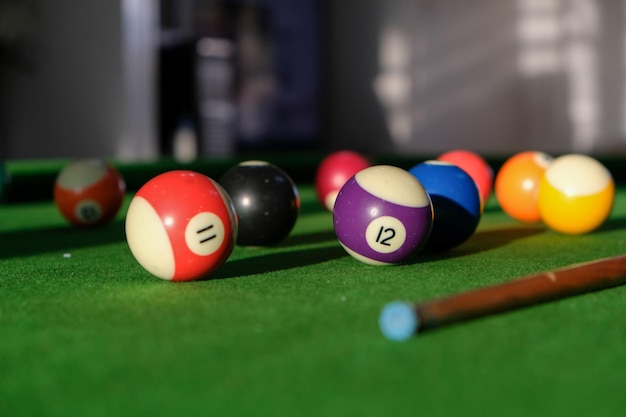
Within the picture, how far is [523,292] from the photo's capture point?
1.88 metres

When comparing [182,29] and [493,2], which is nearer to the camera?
[182,29]

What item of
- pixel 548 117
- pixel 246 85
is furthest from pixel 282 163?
pixel 548 117

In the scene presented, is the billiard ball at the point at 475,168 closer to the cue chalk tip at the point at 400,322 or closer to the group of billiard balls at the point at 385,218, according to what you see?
the group of billiard balls at the point at 385,218

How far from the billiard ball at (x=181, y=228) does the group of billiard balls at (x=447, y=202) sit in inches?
17.9

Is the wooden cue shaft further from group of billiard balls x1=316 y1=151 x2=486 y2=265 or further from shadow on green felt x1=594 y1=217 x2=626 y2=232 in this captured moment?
shadow on green felt x1=594 y1=217 x2=626 y2=232

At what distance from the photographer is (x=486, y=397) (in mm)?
1311

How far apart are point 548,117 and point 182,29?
547cm

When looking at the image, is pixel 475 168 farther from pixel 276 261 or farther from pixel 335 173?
pixel 276 261

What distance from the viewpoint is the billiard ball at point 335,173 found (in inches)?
172

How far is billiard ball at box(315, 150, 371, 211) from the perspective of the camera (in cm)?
436

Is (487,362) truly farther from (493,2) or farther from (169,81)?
(493,2)

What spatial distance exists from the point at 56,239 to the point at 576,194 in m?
2.34

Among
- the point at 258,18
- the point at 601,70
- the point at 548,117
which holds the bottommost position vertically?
the point at 548,117

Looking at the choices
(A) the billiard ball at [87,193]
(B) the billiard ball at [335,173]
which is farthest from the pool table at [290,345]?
(B) the billiard ball at [335,173]
